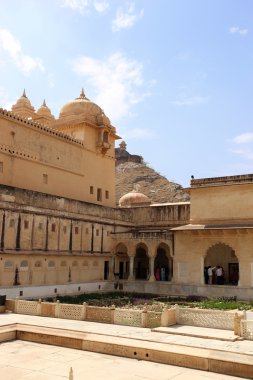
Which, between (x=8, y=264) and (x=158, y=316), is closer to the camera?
(x=158, y=316)

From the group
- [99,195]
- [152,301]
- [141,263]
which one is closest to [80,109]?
[99,195]

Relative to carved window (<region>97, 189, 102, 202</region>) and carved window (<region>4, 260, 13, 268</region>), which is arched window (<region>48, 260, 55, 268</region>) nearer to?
carved window (<region>4, 260, 13, 268</region>)

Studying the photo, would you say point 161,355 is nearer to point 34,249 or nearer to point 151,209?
point 34,249

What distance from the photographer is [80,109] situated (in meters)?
33.5

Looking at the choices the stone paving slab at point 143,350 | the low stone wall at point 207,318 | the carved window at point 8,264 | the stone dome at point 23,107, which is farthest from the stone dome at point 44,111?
the stone paving slab at point 143,350

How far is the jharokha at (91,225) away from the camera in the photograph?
918 inches

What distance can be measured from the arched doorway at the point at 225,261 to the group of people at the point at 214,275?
0.72 metres

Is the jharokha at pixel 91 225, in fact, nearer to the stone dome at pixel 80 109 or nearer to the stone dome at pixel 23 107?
the stone dome at pixel 80 109

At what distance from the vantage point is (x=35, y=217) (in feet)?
78.2

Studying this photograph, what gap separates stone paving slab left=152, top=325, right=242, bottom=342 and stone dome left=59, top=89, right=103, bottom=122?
73.9ft

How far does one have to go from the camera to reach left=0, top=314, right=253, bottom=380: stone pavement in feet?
29.2

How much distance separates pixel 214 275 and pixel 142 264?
26.1ft

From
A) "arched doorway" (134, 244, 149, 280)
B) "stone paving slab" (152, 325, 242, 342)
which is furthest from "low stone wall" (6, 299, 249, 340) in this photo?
"arched doorway" (134, 244, 149, 280)

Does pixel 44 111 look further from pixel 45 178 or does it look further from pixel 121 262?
pixel 121 262
